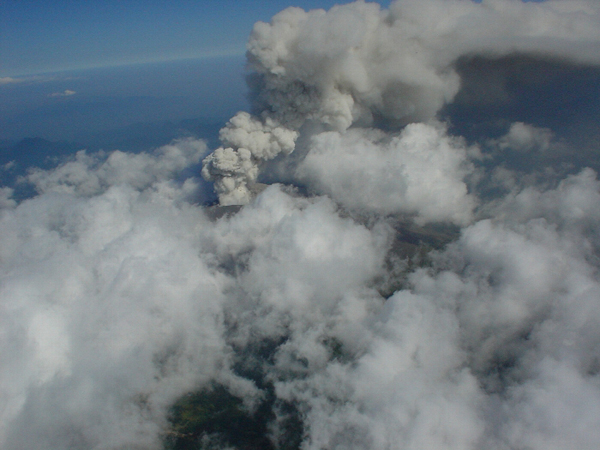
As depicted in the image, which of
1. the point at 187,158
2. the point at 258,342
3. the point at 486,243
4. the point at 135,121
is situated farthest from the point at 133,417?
the point at 135,121

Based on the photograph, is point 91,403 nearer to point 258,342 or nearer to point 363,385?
point 258,342

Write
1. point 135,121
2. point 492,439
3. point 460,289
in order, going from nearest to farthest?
point 492,439
point 460,289
point 135,121

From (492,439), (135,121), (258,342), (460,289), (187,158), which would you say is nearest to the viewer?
(492,439)

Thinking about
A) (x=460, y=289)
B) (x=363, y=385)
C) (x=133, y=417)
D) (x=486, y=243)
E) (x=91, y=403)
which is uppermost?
(x=486, y=243)

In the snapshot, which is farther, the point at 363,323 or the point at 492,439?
the point at 363,323

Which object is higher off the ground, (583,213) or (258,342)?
(583,213)

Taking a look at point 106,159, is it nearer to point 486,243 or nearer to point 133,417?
point 133,417

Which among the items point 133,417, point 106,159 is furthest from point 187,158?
point 133,417

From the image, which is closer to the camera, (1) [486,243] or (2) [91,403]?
(2) [91,403]

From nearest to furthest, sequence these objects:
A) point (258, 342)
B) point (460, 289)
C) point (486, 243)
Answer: point (460, 289) → point (486, 243) → point (258, 342)
